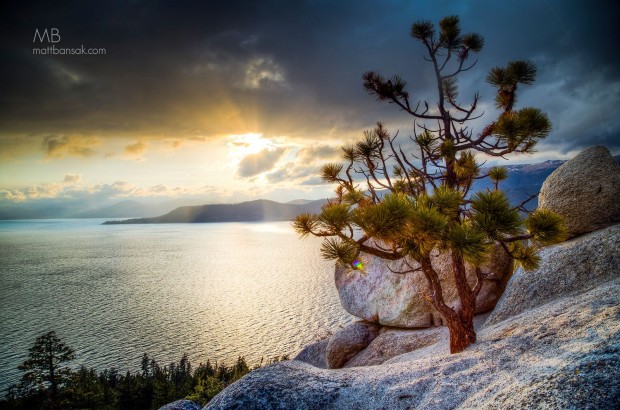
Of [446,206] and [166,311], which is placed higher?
[446,206]

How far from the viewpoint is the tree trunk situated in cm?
969

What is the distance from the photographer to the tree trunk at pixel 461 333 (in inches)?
381

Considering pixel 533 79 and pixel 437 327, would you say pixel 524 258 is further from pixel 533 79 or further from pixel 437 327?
pixel 437 327

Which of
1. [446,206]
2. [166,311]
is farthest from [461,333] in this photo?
[166,311]

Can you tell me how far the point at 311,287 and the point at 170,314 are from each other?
41.9 meters

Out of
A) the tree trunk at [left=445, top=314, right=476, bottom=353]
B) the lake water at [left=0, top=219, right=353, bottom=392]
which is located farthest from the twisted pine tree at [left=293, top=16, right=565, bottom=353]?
the lake water at [left=0, top=219, right=353, bottom=392]

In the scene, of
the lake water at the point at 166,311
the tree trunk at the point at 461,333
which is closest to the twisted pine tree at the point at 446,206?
the tree trunk at the point at 461,333

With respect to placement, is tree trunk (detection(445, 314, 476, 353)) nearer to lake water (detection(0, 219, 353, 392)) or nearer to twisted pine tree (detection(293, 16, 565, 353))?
twisted pine tree (detection(293, 16, 565, 353))

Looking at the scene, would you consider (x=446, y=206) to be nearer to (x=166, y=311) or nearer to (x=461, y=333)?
(x=461, y=333)

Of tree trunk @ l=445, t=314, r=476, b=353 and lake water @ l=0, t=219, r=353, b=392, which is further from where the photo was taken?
lake water @ l=0, t=219, r=353, b=392

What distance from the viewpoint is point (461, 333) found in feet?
32.3

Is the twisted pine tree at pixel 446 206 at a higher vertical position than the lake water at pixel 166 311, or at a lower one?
higher

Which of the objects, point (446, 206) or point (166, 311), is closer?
point (446, 206)

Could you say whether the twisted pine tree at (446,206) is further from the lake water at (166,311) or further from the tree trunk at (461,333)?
the lake water at (166,311)
